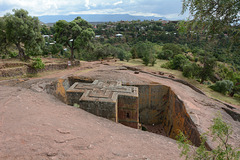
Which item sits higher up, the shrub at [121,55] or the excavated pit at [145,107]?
the shrub at [121,55]

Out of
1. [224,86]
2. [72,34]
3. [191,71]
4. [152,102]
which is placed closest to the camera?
[152,102]

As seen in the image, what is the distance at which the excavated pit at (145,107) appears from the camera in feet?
22.6

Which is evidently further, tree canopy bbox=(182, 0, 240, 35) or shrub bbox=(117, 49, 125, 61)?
shrub bbox=(117, 49, 125, 61)

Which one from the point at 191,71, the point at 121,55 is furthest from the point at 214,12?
the point at 121,55

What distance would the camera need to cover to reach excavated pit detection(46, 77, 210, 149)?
6.88m

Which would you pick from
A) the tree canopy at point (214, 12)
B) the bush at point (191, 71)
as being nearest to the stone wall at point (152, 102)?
the tree canopy at point (214, 12)

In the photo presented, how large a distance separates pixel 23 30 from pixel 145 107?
550 inches

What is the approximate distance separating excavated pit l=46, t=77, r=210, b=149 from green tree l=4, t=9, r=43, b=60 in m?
7.61

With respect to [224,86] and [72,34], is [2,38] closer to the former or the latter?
[72,34]

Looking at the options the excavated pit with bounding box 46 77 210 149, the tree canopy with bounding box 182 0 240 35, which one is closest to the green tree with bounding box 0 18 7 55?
the excavated pit with bounding box 46 77 210 149

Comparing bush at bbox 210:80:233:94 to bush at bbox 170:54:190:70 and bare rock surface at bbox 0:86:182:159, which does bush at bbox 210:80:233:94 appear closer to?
bush at bbox 170:54:190:70

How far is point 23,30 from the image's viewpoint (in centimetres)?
1445

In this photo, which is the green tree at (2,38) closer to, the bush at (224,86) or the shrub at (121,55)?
the shrub at (121,55)

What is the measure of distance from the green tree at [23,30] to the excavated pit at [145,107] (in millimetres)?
7611
